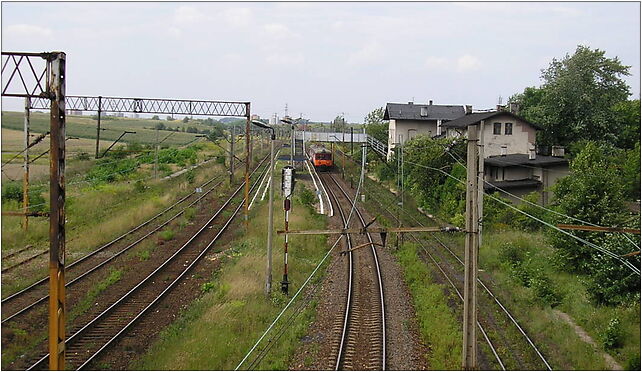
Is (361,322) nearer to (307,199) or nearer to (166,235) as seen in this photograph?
(166,235)

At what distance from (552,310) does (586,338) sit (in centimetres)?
206

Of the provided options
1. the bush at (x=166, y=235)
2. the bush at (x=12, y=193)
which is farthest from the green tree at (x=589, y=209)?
the bush at (x=12, y=193)

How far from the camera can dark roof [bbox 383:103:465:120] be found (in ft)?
167

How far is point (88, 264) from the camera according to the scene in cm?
2008

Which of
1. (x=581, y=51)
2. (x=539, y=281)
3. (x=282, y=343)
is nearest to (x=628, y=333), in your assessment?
(x=539, y=281)

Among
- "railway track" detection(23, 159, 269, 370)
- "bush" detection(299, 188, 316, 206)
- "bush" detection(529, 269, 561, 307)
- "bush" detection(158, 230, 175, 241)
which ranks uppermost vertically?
"bush" detection(299, 188, 316, 206)

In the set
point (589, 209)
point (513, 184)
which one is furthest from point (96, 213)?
point (589, 209)

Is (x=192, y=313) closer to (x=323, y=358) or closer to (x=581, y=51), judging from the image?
(x=323, y=358)

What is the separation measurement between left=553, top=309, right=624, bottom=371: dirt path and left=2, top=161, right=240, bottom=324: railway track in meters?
13.5

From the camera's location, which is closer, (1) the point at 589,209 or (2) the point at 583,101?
(1) the point at 589,209

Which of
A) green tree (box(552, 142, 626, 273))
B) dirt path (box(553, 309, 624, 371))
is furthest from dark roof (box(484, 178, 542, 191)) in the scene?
dirt path (box(553, 309, 624, 371))

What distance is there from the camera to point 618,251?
15680 mm

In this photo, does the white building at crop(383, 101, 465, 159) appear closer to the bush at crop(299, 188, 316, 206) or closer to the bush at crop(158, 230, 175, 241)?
the bush at crop(299, 188, 316, 206)

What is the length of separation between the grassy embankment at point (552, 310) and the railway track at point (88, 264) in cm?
1006
